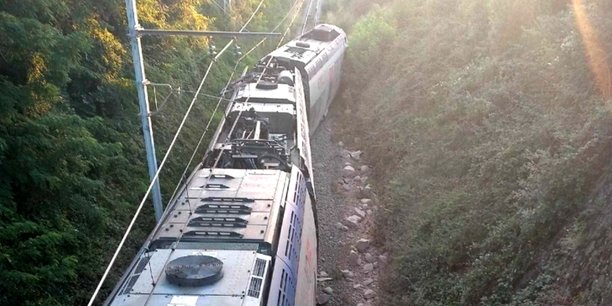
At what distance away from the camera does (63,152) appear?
30.3 feet

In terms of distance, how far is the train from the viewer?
6727mm

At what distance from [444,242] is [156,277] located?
23.9 ft

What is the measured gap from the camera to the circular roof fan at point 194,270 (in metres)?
6.68

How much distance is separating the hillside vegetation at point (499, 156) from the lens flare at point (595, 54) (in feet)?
0.13

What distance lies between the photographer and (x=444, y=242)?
39.3ft

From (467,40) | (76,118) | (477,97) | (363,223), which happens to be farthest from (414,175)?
(76,118)

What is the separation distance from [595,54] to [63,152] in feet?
41.3

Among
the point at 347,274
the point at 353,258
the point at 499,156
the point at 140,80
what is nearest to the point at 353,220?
the point at 353,258

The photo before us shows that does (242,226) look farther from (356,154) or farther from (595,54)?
(356,154)

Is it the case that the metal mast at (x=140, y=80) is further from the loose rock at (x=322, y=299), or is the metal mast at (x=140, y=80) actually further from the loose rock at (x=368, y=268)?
the loose rock at (x=368, y=268)

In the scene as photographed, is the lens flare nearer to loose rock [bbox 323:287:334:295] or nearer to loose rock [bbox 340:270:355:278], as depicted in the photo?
loose rock [bbox 340:270:355:278]

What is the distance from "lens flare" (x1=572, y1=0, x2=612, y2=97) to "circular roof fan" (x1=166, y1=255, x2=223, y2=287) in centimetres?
980

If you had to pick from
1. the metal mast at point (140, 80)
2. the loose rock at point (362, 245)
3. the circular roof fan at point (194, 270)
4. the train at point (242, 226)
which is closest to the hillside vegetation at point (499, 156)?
the loose rock at point (362, 245)

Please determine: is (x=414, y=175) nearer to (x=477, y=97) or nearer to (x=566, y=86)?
(x=477, y=97)
